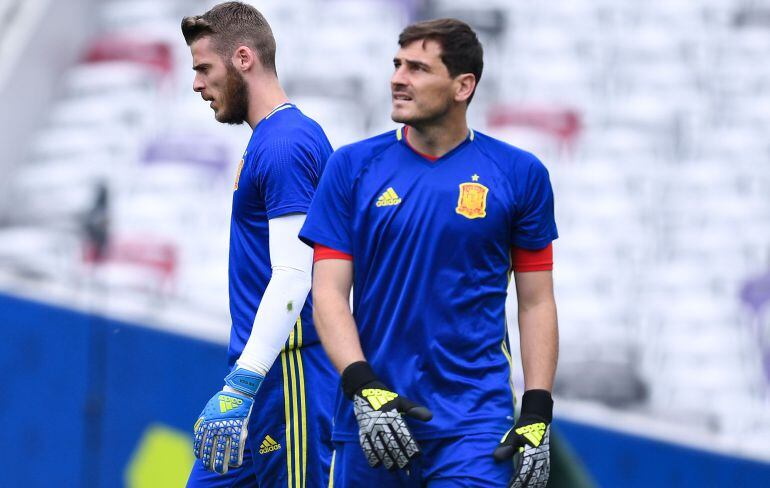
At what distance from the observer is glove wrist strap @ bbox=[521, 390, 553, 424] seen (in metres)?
3.58

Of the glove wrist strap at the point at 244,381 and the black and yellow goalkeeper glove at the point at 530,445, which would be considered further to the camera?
the glove wrist strap at the point at 244,381

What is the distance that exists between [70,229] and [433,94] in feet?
17.8

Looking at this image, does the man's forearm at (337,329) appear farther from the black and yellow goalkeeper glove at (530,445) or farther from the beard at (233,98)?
the beard at (233,98)

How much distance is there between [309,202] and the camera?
383cm

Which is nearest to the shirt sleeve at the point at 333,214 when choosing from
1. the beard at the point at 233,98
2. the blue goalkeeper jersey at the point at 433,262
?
the blue goalkeeper jersey at the point at 433,262

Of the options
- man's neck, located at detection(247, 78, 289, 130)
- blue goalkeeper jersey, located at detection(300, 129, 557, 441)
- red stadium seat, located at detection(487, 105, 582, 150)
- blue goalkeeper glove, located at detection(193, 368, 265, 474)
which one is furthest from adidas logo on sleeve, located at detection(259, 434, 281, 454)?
red stadium seat, located at detection(487, 105, 582, 150)

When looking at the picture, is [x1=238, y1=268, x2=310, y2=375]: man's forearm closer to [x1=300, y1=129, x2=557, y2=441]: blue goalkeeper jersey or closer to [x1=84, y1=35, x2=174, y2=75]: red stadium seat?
[x1=300, y1=129, x2=557, y2=441]: blue goalkeeper jersey

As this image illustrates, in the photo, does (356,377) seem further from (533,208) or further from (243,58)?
(243,58)

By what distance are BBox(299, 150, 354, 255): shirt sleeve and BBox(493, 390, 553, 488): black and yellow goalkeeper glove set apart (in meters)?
0.58

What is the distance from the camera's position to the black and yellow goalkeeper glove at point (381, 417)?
3.40 meters

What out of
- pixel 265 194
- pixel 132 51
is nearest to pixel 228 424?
pixel 265 194

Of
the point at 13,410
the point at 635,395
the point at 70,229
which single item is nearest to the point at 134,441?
the point at 13,410

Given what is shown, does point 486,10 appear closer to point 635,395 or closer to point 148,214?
point 148,214

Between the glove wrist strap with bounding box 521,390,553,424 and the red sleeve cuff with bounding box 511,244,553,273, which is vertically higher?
the red sleeve cuff with bounding box 511,244,553,273
